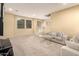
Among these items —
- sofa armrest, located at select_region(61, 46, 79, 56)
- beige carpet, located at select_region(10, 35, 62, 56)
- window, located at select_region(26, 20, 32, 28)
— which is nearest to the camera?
sofa armrest, located at select_region(61, 46, 79, 56)

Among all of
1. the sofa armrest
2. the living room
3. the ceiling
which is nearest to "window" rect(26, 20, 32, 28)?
the living room

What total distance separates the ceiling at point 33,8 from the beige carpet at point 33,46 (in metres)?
0.44

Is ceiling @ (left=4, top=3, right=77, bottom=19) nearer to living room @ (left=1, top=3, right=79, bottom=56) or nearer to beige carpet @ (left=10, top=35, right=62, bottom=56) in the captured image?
living room @ (left=1, top=3, right=79, bottom=56)

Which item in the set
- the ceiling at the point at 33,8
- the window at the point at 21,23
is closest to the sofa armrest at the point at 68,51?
the ceiling at the point at 33,8

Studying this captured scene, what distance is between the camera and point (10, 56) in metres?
2.21

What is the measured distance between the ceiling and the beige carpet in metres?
0.44

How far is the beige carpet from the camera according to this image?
223 cm

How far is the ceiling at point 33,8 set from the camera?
225cm

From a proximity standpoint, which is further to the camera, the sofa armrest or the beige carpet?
the beige carpet

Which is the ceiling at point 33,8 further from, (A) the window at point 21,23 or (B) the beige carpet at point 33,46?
(B) the beige carpet at point 33,46

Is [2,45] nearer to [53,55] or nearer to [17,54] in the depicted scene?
[17,54]

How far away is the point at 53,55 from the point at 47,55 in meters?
0.11

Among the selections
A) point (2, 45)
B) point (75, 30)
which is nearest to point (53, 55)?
point (75, 30)

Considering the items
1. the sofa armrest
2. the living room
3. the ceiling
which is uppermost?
the ceiling
